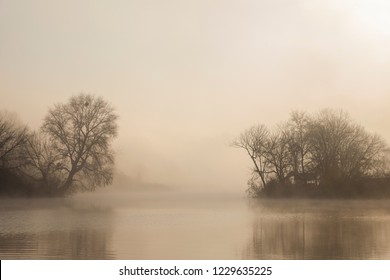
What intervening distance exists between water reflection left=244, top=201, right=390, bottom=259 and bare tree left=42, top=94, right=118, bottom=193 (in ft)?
6.07

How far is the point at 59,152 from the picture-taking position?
19.5ft

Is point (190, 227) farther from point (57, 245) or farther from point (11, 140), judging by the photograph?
point (11, 140)

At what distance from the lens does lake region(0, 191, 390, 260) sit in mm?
4730

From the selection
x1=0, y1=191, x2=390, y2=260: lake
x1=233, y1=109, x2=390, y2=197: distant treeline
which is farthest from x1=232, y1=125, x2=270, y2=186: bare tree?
x1=0, y1=191, x2=390, y2=260: lake

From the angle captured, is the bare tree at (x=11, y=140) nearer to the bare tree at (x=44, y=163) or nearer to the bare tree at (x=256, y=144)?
the bare tree at (x=44, y=163)

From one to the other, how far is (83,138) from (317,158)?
2701 millimetres

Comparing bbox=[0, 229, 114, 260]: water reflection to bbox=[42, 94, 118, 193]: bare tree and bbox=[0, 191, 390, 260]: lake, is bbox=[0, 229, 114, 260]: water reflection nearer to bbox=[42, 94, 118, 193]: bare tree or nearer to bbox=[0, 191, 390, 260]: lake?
bbox=[0, 191, 390, 260]: lake

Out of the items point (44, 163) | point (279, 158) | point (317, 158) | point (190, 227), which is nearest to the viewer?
point (190, 227)

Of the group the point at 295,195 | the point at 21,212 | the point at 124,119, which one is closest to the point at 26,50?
the point at 124,119

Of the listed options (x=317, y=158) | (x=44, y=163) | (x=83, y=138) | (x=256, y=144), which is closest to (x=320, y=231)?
(x=317, y=158)

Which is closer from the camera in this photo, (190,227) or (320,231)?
(320,231)

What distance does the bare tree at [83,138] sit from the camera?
570cm

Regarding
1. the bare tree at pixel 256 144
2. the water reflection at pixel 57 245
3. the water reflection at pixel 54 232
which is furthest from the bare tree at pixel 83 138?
the bare tree at pixel 256 144

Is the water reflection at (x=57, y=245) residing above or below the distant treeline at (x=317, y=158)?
below
